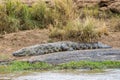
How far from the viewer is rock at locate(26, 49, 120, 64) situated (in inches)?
481

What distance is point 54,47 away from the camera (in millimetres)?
13648

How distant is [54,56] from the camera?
12578 mm

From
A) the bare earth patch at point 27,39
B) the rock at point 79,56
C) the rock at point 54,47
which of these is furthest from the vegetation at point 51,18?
the rock at point 79,56

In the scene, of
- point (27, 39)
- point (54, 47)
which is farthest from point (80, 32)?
point (27, 39)

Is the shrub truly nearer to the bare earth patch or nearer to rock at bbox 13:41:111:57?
the bare earth patch

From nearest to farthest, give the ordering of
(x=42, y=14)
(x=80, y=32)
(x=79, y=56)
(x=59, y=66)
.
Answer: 1. (x=59, y=66)
2. (x=79, y=56)
3. (x=80, y=32)
4. (x=42, y=14)

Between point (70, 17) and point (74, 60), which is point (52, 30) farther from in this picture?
point (74, 60)

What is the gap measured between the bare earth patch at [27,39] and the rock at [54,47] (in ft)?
2.47

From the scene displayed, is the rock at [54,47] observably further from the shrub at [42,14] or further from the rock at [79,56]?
the shrub at [42,14]

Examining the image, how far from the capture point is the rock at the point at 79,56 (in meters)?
12.2

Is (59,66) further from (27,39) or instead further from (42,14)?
(42,14)

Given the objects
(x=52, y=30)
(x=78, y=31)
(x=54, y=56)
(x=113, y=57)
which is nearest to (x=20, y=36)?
(x=52, y=30)

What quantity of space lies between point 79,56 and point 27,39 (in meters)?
3.14

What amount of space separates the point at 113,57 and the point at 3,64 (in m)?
3.11
